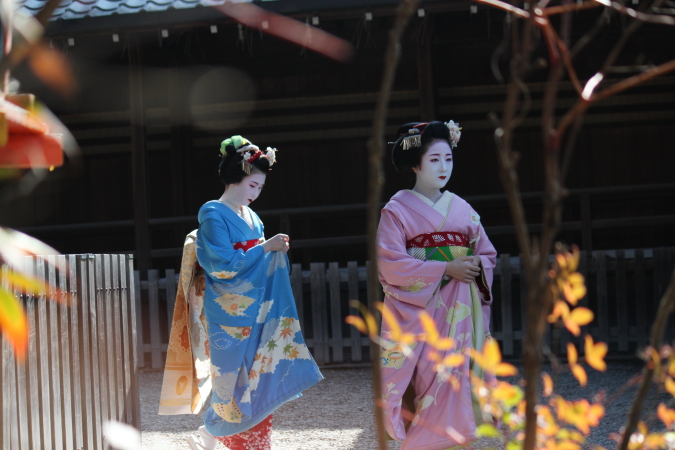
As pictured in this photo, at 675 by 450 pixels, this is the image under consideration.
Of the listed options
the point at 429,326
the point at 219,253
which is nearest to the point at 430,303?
the point at 219,253

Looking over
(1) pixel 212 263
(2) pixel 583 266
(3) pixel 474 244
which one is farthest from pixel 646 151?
(1) pixel 212 263

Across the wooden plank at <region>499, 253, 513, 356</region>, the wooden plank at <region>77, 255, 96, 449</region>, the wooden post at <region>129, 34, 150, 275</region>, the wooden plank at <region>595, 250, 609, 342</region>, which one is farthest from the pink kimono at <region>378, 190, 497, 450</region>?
the wooden post at <region>129, 34, 150, 275</region>

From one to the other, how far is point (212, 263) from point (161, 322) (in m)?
3.91

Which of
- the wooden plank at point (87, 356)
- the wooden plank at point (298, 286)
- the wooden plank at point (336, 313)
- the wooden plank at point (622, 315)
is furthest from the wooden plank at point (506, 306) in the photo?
the wooden plank at point (87, 356)

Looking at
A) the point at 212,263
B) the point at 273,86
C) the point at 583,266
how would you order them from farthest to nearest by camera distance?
the point at 273,86 → the point at 583,266 → the point at 212,263

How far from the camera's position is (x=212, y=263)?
3.78m

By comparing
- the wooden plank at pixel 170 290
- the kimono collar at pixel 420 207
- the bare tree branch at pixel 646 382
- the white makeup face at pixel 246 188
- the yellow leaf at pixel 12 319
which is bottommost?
the wooden plank at pixel 170 290

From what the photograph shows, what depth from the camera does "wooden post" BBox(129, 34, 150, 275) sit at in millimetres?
7223

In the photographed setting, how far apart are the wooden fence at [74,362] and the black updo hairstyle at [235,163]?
2.46 feet

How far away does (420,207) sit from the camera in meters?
3.47

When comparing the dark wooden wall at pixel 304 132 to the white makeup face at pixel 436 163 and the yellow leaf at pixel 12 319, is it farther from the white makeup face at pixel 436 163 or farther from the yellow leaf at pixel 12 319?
the yellow leaf at pixel 12 319

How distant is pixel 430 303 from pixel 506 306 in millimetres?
3366

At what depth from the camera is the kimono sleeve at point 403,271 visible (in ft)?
10.9

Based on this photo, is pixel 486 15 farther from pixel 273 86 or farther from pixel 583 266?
pixel 273 86
